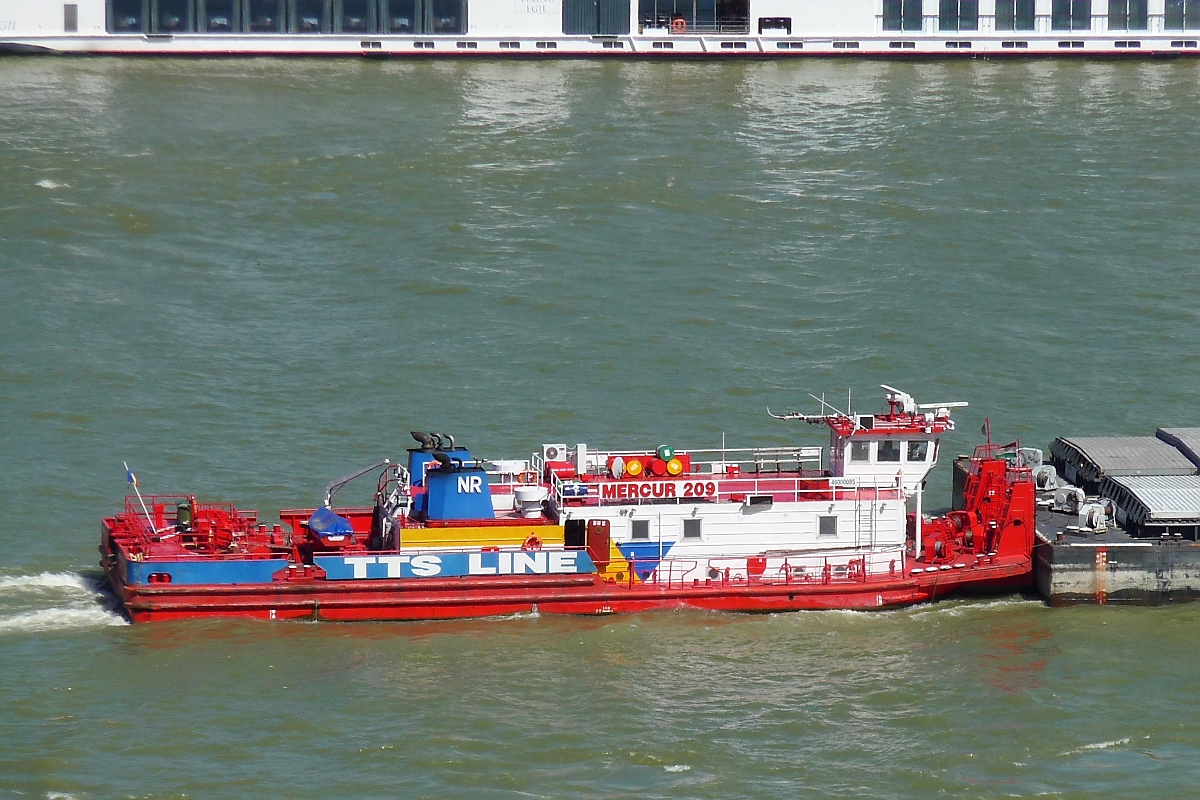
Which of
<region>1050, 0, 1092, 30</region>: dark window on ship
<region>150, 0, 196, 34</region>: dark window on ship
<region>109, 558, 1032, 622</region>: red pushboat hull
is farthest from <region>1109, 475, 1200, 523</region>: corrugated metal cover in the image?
<region>150, 0, 196, 34</region>: dark window on ship

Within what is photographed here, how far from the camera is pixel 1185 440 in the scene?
137 feet

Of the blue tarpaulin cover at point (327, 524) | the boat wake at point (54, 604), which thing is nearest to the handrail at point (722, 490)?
the blue tarpaulin cover at point (327, 524)

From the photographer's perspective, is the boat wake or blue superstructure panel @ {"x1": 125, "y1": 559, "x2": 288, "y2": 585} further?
blue superstructure panel @ {"x1": 125, "y1": 559, "x2": 288, "y2": 585}

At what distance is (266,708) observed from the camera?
31.3m

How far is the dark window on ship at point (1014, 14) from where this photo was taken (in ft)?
280

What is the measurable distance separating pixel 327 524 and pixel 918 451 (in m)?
13.2

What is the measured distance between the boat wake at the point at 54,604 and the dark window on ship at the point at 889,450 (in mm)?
16825

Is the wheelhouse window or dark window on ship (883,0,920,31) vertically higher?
dark window on ship (883,0,920,31)

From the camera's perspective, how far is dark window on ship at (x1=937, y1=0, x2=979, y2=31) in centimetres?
8525

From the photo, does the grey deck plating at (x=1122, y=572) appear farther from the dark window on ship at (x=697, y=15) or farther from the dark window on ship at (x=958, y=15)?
the dark window on ship at (x=958, y=15)

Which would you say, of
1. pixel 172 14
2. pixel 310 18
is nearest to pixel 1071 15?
pixel 310 18

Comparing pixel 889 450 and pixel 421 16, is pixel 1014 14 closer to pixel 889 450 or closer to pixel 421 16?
pixel 421 16

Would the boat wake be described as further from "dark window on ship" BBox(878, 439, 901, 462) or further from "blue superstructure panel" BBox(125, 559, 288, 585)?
"dark window on ship" BBox(878, 439, 901, 462)

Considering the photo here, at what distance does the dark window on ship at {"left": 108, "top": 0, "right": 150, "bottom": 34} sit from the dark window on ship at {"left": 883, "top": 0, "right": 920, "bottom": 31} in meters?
36.2
